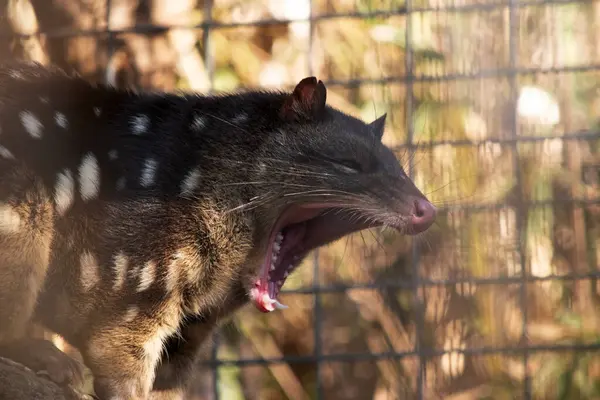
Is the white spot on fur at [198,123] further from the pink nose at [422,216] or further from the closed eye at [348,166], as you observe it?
the pink nose at [422,216]

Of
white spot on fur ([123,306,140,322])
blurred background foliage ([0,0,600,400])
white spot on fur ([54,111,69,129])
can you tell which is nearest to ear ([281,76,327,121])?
white spot on fur ([54,111,69,129])

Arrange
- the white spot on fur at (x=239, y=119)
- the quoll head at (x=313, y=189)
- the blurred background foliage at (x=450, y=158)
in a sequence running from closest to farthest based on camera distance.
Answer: the quoll head at (x=313, y=189)
the white spot on fur at (x=239, y=119)
the blurred background foliage at (x=450, y=158)

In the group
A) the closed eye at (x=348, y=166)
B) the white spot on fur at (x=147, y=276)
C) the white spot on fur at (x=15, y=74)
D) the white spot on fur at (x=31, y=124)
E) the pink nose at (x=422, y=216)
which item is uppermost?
the white spot on fur at (x=15, y=74)

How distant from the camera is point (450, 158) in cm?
383

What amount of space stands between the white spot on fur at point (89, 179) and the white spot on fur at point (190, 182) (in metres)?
0.24

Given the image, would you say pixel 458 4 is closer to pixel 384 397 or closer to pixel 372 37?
pixel 372 37

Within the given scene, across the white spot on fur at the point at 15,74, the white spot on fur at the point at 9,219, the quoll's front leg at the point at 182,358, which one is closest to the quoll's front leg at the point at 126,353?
the quoll's front leg at the point at 182,358

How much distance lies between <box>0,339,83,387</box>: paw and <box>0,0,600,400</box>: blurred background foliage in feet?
4.03

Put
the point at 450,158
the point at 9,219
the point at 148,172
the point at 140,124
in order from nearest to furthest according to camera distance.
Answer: the point at 9,219
the point at 148,172
the point at 140,124
the point at 450,158

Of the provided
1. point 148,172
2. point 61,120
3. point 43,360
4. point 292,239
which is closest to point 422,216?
point 292,239

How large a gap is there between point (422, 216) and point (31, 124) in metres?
1.08

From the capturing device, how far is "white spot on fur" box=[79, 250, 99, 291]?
2590 millimetres

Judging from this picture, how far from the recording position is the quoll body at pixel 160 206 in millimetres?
2594

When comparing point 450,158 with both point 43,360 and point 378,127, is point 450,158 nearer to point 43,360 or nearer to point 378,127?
point 378,127
